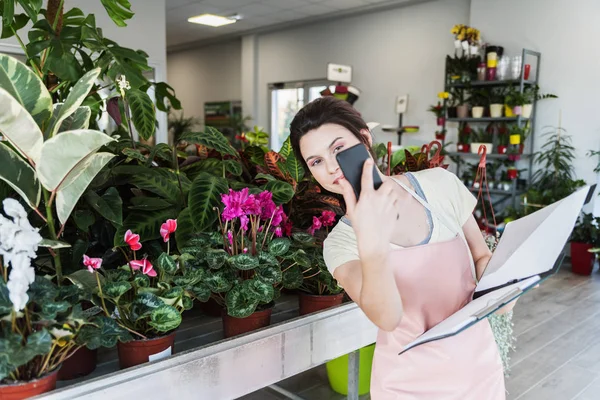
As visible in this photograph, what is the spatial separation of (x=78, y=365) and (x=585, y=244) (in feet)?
17.9

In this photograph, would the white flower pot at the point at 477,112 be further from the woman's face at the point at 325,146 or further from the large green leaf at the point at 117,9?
the woman's face at the point at 325,146

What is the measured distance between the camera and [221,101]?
10.6 meters

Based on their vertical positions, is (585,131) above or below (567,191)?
above

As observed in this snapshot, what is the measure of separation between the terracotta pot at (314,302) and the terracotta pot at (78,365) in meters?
0.68

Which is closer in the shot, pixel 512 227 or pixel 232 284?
pixel 512 227

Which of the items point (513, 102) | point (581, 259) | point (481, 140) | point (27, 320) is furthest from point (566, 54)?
point (27, 320)

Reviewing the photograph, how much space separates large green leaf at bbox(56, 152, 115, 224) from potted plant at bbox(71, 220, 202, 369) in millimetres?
130

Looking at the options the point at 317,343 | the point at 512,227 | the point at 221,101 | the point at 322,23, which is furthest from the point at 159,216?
the point at 221,101

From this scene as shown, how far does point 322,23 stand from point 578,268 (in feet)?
18.3

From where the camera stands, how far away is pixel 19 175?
1.06 meters

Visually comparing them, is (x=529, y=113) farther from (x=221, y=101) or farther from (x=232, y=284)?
(x=221, y=101)

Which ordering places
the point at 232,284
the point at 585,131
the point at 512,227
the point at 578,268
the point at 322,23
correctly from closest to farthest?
the point at 512,227 < the point at 232,284 < the point at 578,268 < the point at 585,131 < the point at 322,23

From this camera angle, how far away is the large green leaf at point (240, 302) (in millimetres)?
1348

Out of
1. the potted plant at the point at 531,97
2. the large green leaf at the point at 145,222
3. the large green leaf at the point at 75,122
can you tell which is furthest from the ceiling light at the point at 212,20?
the large green leaf at the point at 75,122
